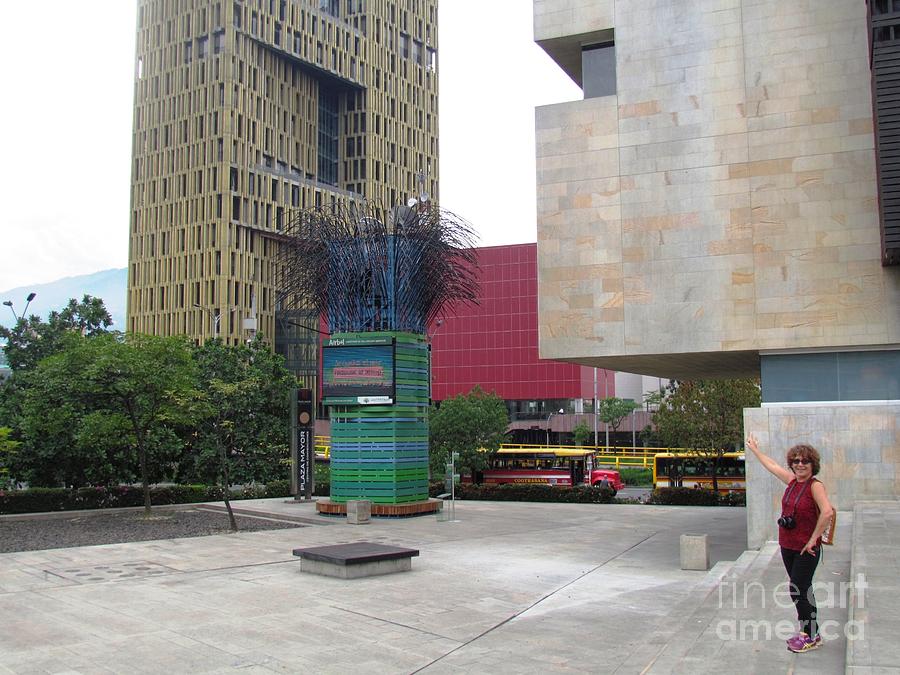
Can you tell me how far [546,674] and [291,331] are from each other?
300 feet

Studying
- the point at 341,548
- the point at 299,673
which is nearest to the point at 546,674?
the point at 299,673

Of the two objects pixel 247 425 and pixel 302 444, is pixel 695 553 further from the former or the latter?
pixel 247 425

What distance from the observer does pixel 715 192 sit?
20.2m

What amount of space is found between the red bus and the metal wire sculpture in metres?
19.6

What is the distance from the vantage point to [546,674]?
9367mm

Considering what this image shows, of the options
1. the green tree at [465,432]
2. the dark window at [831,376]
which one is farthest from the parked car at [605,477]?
the dark window at [831,376]

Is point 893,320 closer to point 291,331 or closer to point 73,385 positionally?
point 73,385

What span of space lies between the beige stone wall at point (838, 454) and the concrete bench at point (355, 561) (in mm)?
7794

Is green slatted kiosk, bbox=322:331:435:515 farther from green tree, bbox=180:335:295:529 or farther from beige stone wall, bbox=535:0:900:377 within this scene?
beige stone wall, bbox=535:0:900:377

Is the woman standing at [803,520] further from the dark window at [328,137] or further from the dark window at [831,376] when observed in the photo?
the dark window at [328,137]

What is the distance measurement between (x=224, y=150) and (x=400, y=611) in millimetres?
87087

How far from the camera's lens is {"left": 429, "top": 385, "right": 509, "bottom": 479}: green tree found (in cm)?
4325

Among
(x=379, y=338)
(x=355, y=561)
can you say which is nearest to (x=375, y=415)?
(x=379, y=338)

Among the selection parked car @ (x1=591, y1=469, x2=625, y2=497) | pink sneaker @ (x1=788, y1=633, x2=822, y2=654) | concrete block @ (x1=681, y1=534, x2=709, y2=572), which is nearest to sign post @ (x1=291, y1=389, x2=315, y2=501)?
parked car @ (x1=591, y1=469, x2=625, y2=497)
